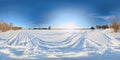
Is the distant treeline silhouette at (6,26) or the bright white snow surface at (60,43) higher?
the distant treeline silhouette at (6,26)

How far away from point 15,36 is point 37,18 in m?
0.47

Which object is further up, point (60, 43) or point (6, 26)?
point (6, 26)

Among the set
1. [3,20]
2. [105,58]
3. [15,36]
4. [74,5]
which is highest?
[74,5]

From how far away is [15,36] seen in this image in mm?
3414

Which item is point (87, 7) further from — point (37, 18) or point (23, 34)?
point (23, 34)

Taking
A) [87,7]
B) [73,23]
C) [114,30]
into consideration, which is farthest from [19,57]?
[114,30]

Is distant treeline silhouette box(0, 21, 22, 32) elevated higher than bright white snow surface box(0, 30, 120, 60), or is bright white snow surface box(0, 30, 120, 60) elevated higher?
distant treeline silhouette box(0, 21, 22, 32)

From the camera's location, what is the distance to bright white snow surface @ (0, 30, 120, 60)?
3301mm

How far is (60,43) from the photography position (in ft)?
11.1

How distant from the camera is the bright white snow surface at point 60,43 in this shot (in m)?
3.30

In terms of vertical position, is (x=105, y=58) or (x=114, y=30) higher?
(x=114, y=30)

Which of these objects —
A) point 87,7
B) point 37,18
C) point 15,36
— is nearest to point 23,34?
point 15,36

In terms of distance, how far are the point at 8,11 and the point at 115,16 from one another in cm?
175

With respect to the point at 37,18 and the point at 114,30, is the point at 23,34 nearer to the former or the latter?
the point at 37,18
